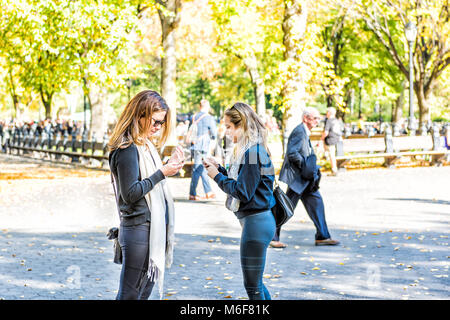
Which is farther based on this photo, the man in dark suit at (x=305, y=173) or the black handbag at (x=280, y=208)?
the man in dark suit at (x=305, y=173)

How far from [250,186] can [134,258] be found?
956 millimetres

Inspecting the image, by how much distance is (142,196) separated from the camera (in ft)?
14.4

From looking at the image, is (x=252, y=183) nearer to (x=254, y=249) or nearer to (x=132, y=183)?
(x=254, y=249)

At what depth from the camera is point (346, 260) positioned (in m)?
8.55

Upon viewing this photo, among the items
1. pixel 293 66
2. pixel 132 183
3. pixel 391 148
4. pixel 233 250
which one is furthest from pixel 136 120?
pixel 391 148

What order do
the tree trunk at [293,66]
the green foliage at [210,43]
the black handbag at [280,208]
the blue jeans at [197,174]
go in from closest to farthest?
the black handbag at [280,208]
the blue jeans at [197,174]
the tree trunk at [293,66]
the green foliage at [210,43]

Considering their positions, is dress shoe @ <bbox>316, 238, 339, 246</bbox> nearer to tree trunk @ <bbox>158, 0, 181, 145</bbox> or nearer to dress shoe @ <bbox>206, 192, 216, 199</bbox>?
dress shoe @ <bbox>206, 192, 216, 199</bbox>

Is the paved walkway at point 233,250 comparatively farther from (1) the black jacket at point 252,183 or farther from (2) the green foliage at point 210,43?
(2) the green foliage at point 210,43

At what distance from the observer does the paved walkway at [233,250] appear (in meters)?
7.05

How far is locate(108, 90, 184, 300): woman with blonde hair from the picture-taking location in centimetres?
441

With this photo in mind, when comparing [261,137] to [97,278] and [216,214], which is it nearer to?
[97,278]

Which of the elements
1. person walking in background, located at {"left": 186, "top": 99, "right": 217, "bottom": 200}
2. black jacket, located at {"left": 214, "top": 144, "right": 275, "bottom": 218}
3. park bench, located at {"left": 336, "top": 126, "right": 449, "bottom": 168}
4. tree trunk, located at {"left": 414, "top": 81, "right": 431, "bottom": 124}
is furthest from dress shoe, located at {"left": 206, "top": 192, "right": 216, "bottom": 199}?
tree trunk, located at {"left": 414, "top": 81, "right": 431, "bottom": 124}

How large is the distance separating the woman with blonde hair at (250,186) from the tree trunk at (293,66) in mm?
16499

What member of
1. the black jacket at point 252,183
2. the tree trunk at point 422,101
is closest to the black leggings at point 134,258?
the black jacket at point 252,183
